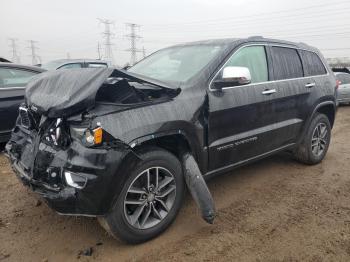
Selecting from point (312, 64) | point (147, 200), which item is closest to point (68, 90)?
point (147, 200)

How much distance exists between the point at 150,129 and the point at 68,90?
75 centimetres

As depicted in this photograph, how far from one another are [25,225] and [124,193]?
129 cm

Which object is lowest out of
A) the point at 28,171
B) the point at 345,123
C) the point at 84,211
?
the point at 345,123

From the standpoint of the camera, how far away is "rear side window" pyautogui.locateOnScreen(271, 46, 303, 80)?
4.33 m

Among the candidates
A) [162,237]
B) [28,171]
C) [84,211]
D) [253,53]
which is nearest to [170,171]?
[162,237]

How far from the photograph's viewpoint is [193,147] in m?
3.26

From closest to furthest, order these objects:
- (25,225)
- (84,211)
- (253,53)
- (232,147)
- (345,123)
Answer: (84,211) < (25,225) < (232,147) < (253,53) < (345,123)

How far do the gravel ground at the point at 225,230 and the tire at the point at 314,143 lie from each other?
651mm

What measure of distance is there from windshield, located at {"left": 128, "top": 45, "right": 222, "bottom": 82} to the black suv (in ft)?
0.05

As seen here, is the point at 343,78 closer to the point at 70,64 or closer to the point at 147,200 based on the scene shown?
the point at 70,64

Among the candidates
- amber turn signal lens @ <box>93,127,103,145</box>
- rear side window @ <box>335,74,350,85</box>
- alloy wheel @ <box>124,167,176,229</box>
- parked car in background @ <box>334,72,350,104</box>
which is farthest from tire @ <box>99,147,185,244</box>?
rear side window @ <box>335,74,350,85</box>

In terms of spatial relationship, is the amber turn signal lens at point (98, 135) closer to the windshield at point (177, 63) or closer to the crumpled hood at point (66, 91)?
the crumpled hood at point (66, 91)

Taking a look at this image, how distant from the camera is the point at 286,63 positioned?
14.8ft

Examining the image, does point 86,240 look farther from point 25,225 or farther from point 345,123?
point 345,123
